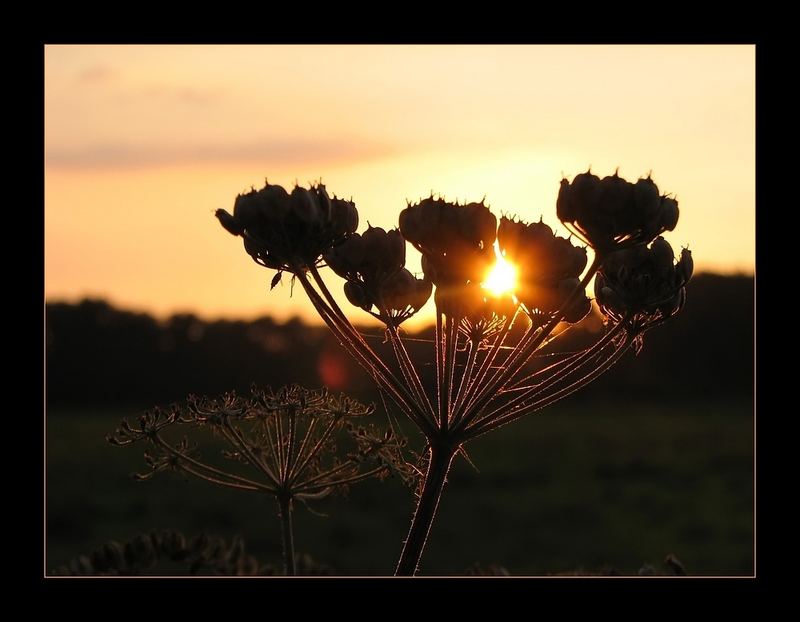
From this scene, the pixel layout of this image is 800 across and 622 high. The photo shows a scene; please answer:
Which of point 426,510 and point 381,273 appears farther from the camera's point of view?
point 381,273

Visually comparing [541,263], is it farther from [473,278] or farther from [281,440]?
[281,440]

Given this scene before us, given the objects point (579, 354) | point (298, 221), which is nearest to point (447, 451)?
point (579, 354)

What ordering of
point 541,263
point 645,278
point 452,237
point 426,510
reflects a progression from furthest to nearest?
point 645,278 < point 541,263 < point 452,237 < point 426,510

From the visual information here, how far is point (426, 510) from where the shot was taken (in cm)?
529

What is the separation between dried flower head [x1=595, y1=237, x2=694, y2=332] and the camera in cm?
611

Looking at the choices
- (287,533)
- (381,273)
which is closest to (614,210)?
(381,273)

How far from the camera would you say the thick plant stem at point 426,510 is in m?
5.04

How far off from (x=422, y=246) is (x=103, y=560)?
2.46 m

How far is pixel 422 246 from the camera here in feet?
19.4

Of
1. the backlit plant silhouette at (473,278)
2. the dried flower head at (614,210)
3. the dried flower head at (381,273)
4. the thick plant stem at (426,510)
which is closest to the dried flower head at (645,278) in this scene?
the backlit plant silhouette at (473,278)

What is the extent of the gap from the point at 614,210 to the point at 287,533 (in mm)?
2491

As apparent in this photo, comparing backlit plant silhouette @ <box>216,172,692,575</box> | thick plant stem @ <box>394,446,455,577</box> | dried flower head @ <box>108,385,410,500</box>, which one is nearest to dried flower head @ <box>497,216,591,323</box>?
backlit plant silhouette @ <box>216,172,692,575</box>

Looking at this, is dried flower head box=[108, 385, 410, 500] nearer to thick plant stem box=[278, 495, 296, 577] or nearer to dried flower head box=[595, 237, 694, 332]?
thick plant stem box=[278, 495, 296, 577]
